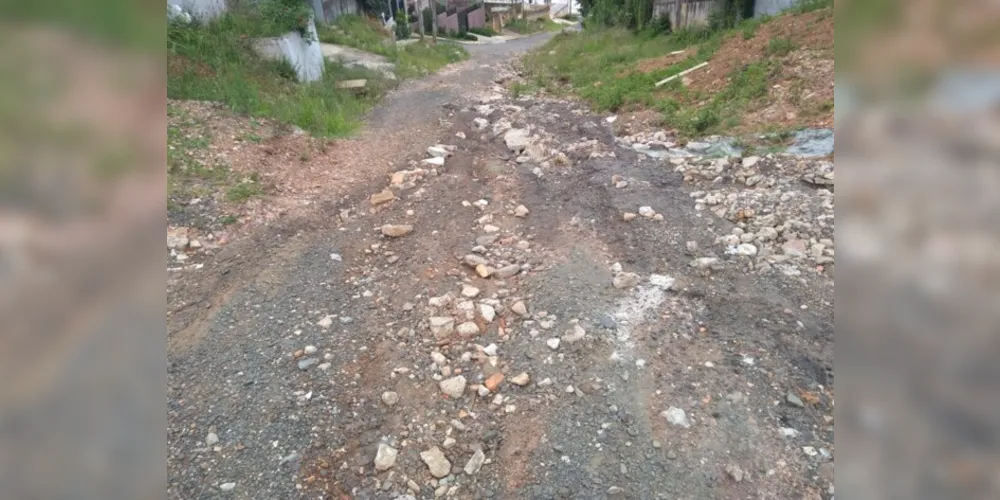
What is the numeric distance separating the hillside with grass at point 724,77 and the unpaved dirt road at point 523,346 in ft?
5.21

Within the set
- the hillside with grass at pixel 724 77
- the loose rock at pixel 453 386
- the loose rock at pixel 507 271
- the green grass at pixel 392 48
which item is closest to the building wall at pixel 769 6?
the hillside with grass at pixel 724 77

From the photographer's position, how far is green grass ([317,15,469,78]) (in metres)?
14.4

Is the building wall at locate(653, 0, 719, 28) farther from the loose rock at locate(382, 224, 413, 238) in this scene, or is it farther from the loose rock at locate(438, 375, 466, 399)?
the loose rock at locate(438, 375, 466, 399)

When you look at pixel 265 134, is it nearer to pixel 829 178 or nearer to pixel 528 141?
pixel 528 141

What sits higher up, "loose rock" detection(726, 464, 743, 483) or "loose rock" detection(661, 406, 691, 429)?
"loose rock" detection(661, 406, 691, 429)

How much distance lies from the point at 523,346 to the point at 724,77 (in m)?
7.11

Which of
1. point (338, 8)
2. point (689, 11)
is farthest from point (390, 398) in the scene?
point (338, 8)

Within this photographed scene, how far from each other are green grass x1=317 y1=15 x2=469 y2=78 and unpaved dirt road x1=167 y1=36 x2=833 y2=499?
959 centimetres

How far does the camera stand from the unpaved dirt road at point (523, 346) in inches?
90.5

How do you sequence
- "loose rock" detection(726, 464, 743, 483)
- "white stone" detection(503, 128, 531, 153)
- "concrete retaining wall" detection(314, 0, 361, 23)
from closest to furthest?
"loose rock" detection(726, 464, 743, 483) → "white stone" detection(503, 128, 531, 153) → "concrete retaining wall" detection(314, 0, 361, 23)

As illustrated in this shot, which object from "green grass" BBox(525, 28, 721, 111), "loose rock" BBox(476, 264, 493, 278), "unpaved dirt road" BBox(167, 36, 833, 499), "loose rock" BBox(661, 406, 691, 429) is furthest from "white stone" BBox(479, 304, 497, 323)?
"green grass" BBox(525, 28, 721, 111)
